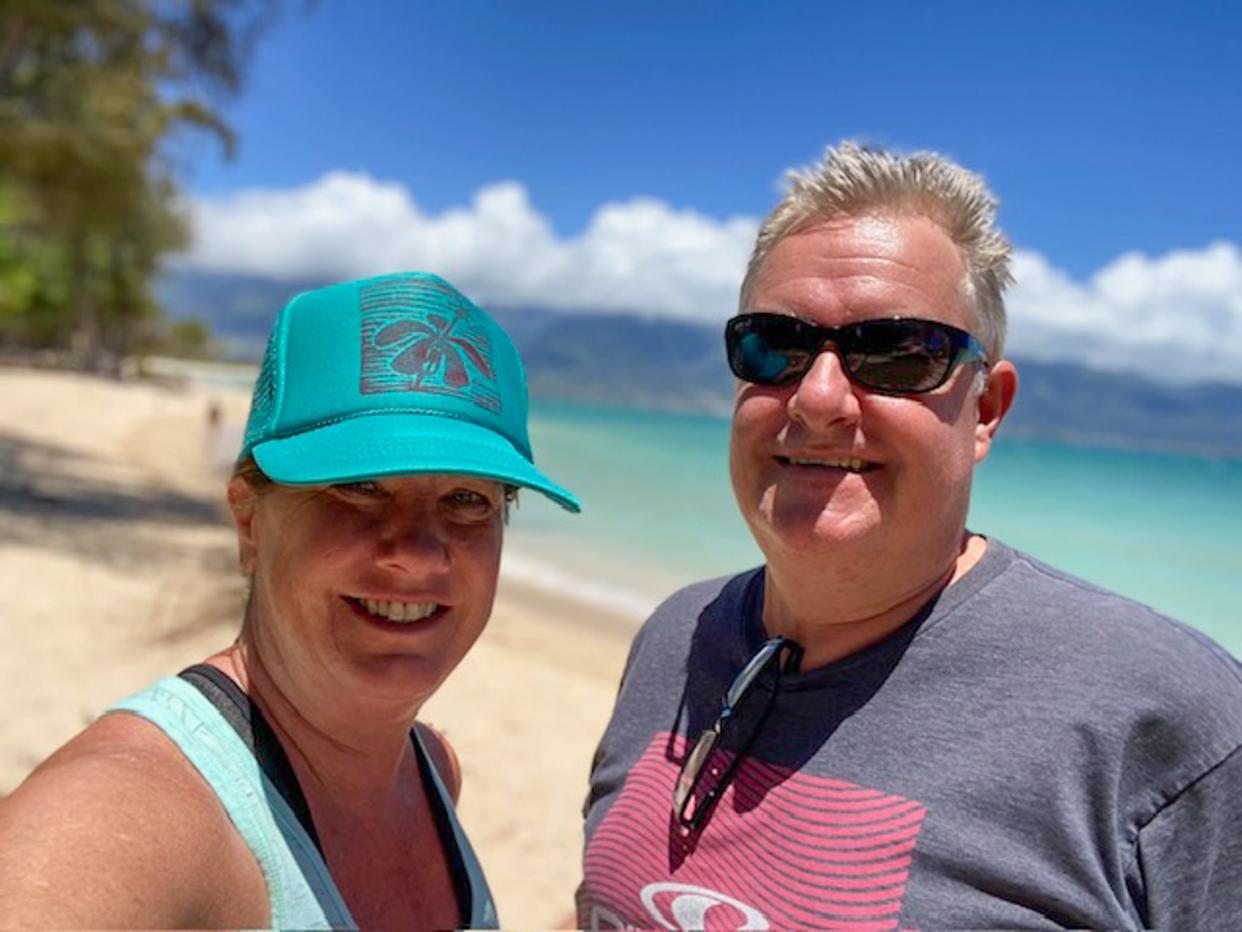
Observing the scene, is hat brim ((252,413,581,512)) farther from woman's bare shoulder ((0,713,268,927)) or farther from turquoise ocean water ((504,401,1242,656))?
turquoise ocean water ((504,401,1242,656))

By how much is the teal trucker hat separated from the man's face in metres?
0.52

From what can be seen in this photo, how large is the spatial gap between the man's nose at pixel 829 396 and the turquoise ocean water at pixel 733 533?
10.4 m

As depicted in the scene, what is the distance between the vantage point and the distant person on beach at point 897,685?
1364mm

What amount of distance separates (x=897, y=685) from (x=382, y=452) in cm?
95

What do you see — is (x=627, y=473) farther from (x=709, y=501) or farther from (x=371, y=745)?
(x=371, y=745)

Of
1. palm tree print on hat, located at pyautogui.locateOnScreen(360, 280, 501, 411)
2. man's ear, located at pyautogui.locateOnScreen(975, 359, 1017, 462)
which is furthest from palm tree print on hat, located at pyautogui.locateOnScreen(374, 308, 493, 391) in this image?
man's ear, located at pyautogui.locateOnScreen(975, 359, 1017, 462)

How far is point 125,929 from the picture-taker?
40.2 inches

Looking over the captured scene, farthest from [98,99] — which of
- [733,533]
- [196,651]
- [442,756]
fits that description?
[733,533]

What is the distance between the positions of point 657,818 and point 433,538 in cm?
70

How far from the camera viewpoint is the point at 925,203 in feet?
5.56

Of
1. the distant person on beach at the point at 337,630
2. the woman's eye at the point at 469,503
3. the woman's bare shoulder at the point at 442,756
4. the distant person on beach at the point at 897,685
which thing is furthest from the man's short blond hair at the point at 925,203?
the woman's bare shoulder at the point at 442,756

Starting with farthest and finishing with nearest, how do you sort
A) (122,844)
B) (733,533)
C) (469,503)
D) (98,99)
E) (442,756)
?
(733,533) < (98,99) < (442,756) < (469,503) < (122,844)

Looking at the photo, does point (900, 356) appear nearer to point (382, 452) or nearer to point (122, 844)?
point (382, 452)

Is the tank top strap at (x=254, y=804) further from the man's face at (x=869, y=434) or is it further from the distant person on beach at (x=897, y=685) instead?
Result: the man's face at (x=869, y=434)
